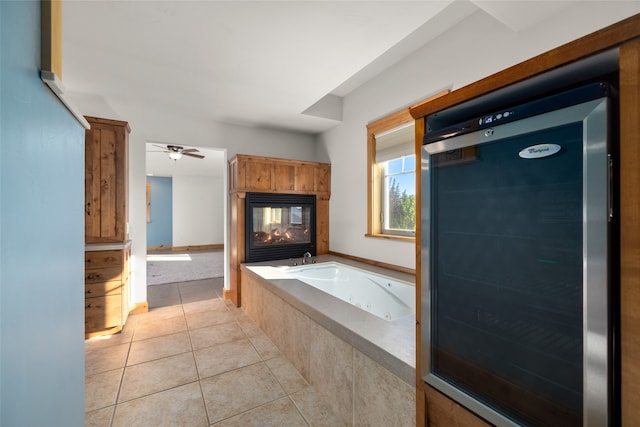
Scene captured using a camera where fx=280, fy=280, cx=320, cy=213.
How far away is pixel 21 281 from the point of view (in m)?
0.58

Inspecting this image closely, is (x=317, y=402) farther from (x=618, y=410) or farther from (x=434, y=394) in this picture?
(x=618, y=410)

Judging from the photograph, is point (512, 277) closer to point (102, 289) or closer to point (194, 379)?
point (194, 379)

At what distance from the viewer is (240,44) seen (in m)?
2.16

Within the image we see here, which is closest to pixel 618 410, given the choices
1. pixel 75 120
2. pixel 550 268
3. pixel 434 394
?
pixel 550 268

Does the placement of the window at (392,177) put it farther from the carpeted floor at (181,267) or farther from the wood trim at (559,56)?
the carpeted floor at (181,267)

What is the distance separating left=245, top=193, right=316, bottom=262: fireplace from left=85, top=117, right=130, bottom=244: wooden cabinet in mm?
1367

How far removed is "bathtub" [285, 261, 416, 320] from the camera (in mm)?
2654

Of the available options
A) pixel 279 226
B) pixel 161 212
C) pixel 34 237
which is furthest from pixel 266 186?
pixel 161 212

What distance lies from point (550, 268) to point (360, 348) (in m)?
1.04

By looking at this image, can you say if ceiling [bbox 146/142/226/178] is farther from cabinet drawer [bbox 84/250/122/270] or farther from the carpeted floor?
cabinet drawer [bbox 84/250/122/270]

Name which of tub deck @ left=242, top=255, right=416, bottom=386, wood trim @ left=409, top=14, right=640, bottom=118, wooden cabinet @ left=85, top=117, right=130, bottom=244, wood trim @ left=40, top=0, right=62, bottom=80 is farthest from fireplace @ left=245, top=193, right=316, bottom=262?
wood trim @ left=409, top=14, right=640, bottom=118

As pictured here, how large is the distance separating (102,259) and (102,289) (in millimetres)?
300

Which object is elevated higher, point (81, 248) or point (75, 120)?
point (75, 120)

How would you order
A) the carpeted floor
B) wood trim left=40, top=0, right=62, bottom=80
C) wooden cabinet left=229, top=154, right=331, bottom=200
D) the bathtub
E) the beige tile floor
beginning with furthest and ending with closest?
the carpeted floor → wooden cabinet left=229, top=154, right=331, bottom=200 → the bathtub → the beige tile floor → wood trim left=40, top=0, right=62, bottom=80
